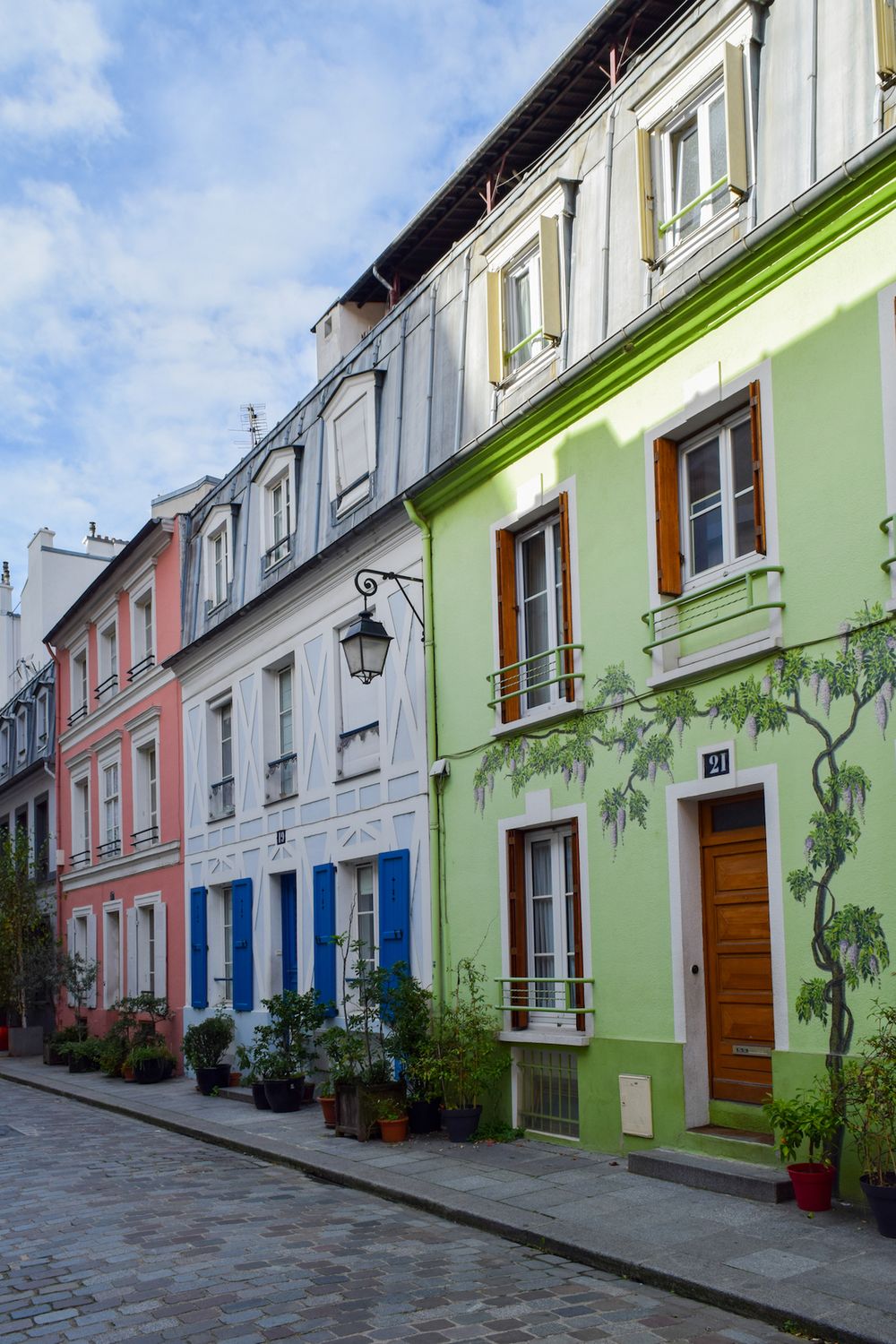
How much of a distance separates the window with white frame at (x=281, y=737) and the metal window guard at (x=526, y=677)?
5.30 m

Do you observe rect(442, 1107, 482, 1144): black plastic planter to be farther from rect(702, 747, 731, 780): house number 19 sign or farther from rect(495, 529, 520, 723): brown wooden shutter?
rect(702, 747, 731, 780): house number 19 sign

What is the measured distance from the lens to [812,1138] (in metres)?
7.54

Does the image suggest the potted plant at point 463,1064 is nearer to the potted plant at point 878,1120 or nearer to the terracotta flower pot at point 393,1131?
the terracotta flower pot at point 393,1131

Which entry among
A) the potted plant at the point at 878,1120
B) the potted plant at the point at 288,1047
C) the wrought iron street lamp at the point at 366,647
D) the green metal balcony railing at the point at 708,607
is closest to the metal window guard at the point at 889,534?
the green metal balcony railing at the point at 708,607

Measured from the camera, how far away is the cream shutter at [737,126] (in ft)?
29.2

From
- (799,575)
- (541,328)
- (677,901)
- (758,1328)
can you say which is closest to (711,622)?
(799,575)

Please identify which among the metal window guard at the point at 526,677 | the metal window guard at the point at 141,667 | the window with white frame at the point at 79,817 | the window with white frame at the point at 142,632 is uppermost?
the window with white frame at the point at 142,632

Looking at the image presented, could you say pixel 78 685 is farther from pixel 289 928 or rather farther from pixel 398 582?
pixel 398 582

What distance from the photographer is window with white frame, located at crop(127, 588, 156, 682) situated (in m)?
22.3

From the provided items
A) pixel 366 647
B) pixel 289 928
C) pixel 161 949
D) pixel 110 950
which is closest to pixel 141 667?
pixel 161 949

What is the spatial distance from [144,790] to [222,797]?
14.5 ft

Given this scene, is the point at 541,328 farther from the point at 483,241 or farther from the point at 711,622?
the point at 711,622

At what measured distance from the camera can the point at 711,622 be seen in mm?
8938

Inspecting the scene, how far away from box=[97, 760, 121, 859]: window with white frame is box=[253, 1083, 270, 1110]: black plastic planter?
33.1ft
